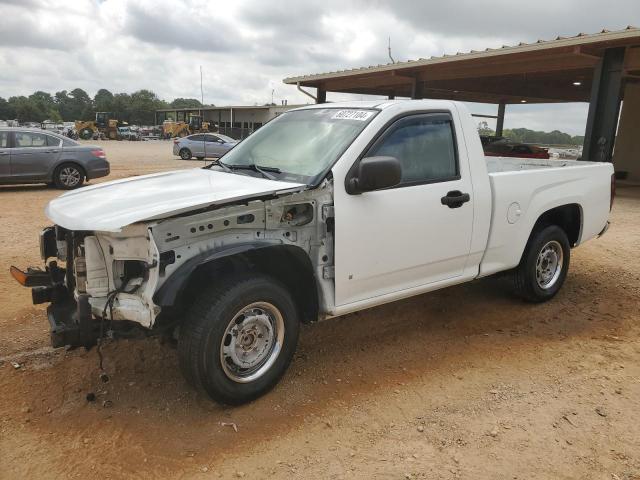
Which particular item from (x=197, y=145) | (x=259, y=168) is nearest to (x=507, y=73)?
(x=259, y=168)

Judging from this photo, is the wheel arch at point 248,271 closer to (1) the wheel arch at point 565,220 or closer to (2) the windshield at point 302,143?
(2) the windshield at point 302,143

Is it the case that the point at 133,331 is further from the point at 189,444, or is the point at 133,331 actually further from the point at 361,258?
the point at 361,258

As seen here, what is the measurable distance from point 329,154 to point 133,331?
1724mm

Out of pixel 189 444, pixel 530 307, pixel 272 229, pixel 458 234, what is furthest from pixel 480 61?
pixel 189 444

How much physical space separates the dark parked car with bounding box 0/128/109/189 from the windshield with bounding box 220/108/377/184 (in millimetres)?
9504

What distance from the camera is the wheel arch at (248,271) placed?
9.46 feet

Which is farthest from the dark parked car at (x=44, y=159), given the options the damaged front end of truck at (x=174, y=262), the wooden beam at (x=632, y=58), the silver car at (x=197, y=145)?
the wooden beam at (x=632, y=58)

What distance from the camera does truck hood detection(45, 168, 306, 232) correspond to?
112 inches

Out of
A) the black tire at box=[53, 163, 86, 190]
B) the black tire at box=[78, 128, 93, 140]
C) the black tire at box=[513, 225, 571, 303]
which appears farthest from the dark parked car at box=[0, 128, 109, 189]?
the black tire at box=[78, 128, 93, 140]

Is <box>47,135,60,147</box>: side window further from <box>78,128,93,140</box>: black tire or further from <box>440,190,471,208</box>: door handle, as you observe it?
<box>78,128,93,140</box>: black tire

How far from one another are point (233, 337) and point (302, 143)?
156 centimetres

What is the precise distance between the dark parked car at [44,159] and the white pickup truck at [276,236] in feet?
31.1

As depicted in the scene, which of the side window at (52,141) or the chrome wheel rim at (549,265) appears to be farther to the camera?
the side window at (52,141)

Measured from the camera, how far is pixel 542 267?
209 inches
